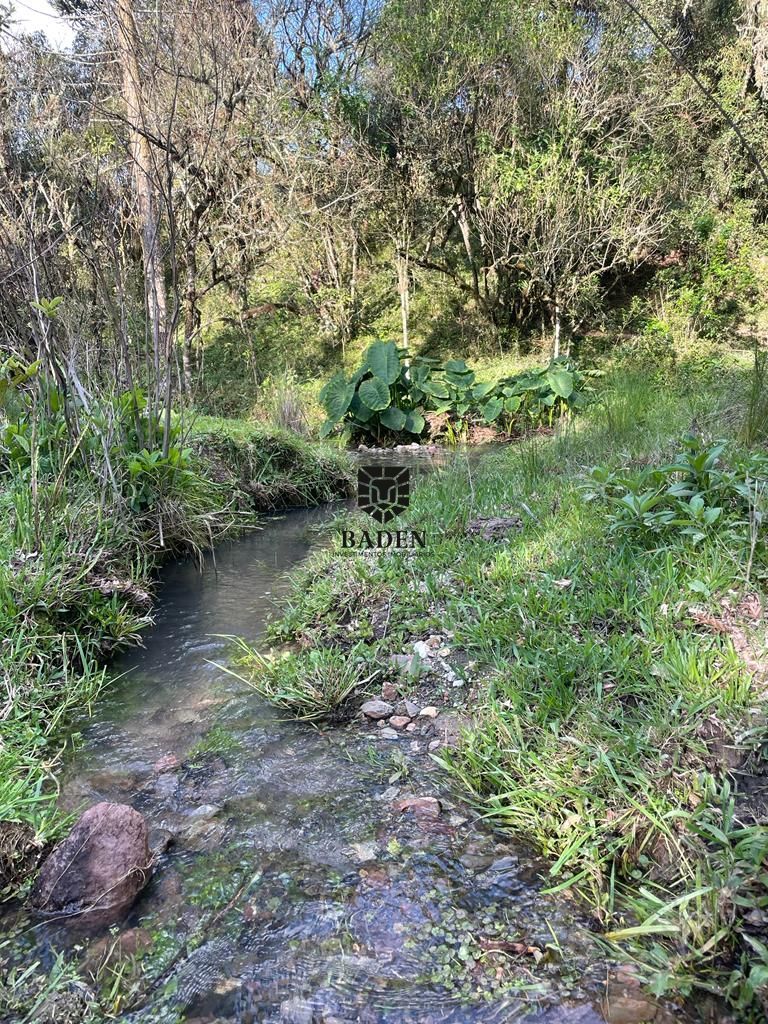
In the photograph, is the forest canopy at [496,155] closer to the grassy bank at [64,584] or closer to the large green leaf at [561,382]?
the large green leaf at [561,382]

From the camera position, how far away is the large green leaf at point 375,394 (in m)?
8.18

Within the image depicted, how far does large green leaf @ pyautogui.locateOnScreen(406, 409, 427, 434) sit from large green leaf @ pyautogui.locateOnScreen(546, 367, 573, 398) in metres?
1.75

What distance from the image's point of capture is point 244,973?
1.33 m

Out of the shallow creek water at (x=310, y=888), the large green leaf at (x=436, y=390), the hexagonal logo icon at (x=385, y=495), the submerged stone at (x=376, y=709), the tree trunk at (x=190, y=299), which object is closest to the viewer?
the shallow creek water at (x=310, y=888)

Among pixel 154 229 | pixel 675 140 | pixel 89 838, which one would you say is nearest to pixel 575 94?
pixel 675 140

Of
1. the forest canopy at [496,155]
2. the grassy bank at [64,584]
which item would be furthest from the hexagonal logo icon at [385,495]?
the forest canopy at [496,155]

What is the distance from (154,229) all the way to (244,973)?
3.92m

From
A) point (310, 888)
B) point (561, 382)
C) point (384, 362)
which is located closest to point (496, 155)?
point (384, 362)

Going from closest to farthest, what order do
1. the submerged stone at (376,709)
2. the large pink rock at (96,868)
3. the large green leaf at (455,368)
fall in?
the large pink rock at (96,868), the submerged stone at (376,709), the large green leaf at (455,368)

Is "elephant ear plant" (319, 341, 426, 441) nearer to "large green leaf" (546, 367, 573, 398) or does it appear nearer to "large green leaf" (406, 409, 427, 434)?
"large green leaf" (406, 409, 427, 434)

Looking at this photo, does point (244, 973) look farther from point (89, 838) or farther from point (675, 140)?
point (675, 140)

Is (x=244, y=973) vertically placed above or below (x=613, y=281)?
below

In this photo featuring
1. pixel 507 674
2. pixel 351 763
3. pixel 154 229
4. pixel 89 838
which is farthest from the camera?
pixel 154 229

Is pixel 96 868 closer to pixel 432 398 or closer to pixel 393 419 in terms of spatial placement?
pixel 393 419
